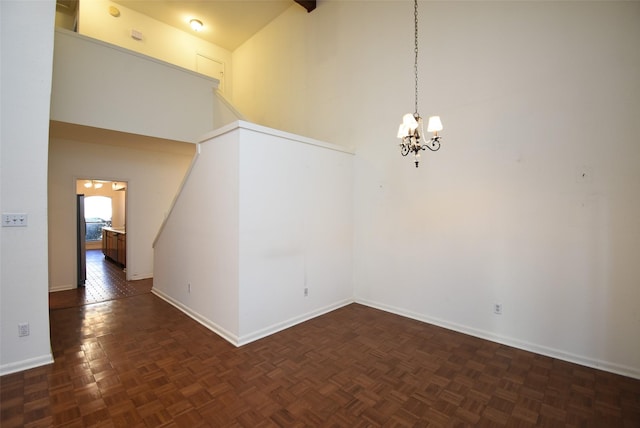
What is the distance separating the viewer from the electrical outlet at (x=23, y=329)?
2.53 m

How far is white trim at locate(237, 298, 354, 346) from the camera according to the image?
3.10m

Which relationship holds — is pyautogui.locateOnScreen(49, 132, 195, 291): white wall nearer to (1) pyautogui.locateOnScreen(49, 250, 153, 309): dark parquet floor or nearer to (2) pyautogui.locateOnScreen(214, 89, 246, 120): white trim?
(1) pyautogui.locateOnScreen(49, 250, 153, 309): dark parquet floor

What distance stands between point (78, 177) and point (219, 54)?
14.1 feet

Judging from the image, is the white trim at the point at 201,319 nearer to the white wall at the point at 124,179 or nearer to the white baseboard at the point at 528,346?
the white wall at the point at 124,179

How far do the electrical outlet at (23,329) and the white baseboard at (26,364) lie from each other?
23 centimetres

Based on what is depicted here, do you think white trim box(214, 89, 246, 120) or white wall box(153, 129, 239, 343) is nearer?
white wall box(153, 129, 239, 343)

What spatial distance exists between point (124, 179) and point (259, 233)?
13.9 feet

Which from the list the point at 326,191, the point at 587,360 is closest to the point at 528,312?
the point at 587,360

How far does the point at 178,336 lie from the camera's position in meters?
3.25

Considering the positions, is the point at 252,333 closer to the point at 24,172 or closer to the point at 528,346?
the point at 24,172

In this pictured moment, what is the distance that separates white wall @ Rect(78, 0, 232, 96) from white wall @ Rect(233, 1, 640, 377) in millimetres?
3979

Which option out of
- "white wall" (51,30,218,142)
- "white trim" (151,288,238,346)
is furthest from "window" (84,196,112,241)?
"white trim" (151,288,238,346)

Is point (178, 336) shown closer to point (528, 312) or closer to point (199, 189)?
point (199, 189)

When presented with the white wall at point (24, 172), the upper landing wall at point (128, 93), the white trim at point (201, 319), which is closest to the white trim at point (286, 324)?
the white trim at point (201, 319)
